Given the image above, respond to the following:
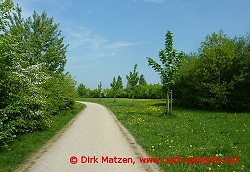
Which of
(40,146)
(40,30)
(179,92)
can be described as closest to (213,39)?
(179,92)

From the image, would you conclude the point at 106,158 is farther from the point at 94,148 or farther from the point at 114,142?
the point at 114,142

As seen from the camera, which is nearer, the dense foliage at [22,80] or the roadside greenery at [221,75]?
the dense foliage at [22,80]

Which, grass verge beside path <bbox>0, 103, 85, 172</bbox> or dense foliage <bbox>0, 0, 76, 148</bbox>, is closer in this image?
grass verge beside path <bbox>0, 103, 85, 172</bbox>

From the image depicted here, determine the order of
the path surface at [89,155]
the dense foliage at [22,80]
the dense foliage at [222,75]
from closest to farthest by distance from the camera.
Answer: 1. the path surface at [89,155]
2. the dense foliage at [22,80]
3. the dense foliage at [222,75]

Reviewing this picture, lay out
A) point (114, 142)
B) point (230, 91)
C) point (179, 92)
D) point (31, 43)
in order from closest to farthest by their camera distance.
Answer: point (114, 142), point (31, 43), point (230, 91), point (179, 92)

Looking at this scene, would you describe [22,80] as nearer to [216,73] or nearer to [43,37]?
[43,37]

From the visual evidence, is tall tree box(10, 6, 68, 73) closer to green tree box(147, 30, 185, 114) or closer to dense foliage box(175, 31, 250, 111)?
green tree box(147, 30, 185, 114)

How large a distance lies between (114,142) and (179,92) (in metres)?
23.5

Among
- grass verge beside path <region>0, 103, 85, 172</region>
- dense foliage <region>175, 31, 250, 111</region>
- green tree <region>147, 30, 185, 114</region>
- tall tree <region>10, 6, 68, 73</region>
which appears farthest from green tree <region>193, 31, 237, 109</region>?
grass verge beside path <region>0, 103, 85, 172</region>

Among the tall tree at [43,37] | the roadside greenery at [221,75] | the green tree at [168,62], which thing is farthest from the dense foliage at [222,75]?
the tall tree at [43,37]

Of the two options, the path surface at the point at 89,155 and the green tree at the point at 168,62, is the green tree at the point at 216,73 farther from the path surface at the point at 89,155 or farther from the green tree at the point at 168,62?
the path surface at the point at 89,155

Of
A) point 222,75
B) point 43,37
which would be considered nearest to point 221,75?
point 222,75

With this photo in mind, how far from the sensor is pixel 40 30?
22.2 metres

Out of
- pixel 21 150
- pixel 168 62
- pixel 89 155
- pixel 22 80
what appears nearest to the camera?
pixel 89 155
